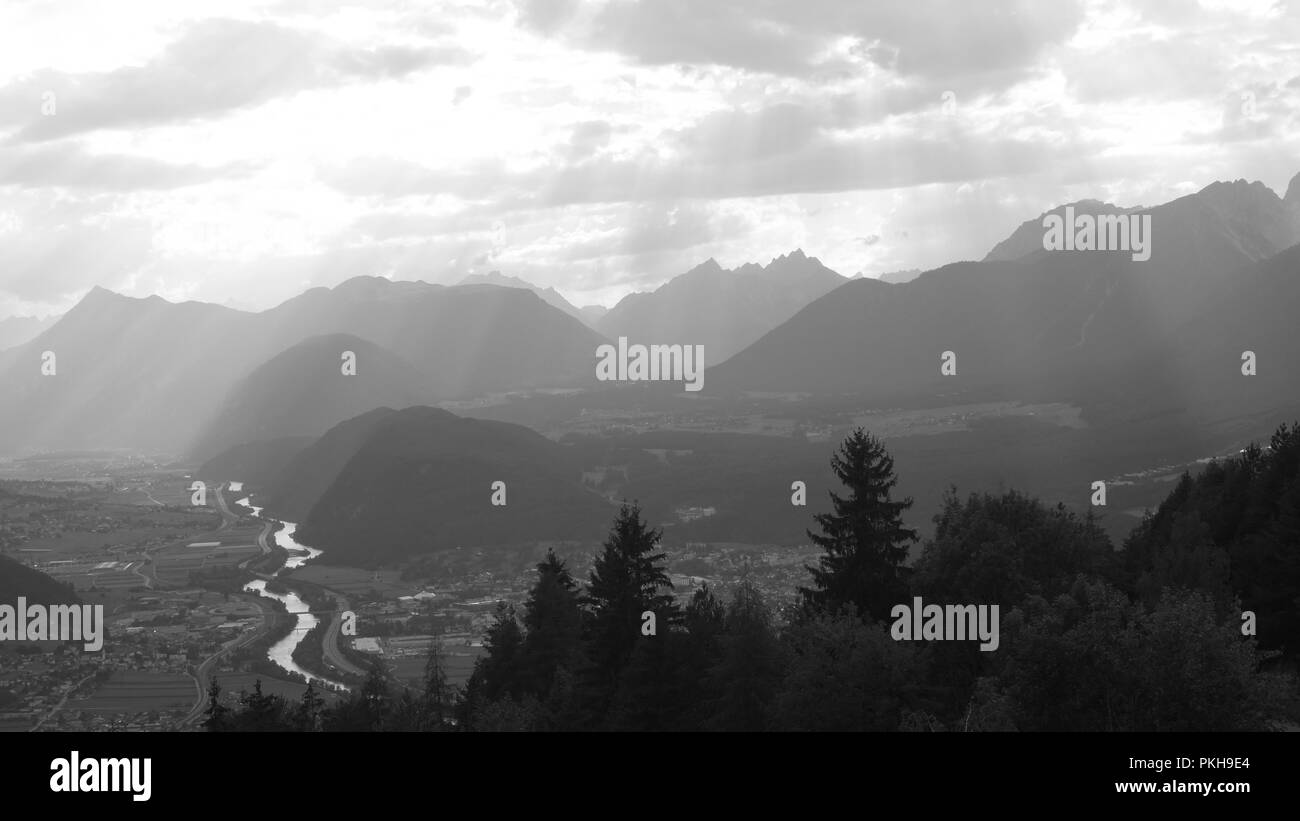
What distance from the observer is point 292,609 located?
116 m

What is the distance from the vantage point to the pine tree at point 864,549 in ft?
132

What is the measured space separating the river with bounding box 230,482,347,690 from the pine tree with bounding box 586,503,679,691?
46.8m

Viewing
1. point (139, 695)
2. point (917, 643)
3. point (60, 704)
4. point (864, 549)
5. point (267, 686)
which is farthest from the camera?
point (267, 686)

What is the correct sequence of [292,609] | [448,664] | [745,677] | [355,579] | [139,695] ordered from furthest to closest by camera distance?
[355,579]
[292,609]
[448,664]
[139,695]
[745,677]

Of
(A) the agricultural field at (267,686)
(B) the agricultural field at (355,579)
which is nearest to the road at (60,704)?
(A) the agricultural field at (267,686)

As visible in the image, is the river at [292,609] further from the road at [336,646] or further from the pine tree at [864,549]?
the pine tree at [864,549]

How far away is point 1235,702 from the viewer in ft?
77.5

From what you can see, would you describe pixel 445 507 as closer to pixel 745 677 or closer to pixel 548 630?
pixel 548 630

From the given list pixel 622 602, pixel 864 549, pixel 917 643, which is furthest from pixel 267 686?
pixel 917 643

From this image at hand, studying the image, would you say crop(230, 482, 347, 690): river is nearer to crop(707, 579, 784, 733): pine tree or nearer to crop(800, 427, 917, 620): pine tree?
crop(800, 427, 917, 620): pine tree

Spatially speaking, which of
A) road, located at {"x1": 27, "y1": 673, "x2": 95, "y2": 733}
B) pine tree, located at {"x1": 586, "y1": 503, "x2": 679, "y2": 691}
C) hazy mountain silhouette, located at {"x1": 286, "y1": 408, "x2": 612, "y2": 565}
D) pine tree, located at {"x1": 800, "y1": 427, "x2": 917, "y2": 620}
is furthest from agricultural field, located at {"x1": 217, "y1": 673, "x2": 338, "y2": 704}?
hazy mountain silhouette, located at {"x1": 286, "y1": 408, "x2": 612, "y2": 565}

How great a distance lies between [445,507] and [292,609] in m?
58.0
